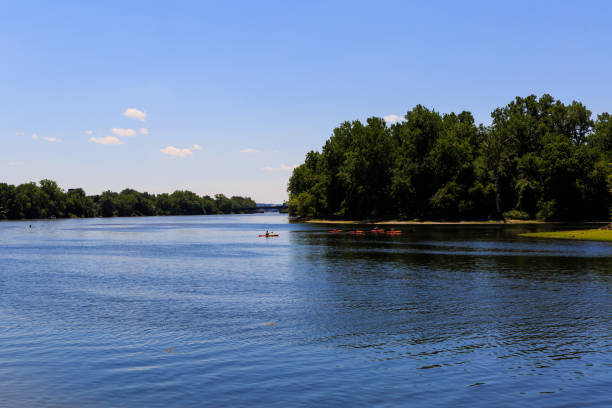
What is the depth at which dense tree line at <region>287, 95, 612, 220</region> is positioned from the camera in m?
162

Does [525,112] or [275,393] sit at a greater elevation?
[525,112]

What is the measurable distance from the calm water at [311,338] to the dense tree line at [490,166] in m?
121

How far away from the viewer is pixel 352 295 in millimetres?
37500

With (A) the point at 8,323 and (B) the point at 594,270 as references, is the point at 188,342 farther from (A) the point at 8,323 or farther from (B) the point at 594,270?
(B) the point at 594,270

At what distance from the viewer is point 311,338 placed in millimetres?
24719

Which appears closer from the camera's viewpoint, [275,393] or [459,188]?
[275,393]

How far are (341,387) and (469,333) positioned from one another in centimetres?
1038

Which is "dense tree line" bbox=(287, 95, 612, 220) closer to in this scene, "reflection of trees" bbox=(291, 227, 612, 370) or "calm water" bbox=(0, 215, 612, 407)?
"reflection of trees" bbox=(291, 227, 612, 370)

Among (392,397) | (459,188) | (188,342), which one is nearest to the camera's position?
(392,397)

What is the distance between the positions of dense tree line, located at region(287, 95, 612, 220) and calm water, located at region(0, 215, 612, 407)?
12101cm

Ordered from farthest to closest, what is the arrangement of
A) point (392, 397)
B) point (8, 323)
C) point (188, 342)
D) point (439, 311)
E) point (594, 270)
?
1. point (594, 270)
2. point (439, 311)
3. point (8, 323)
4. point (188, 342)
5. point (392, 397)

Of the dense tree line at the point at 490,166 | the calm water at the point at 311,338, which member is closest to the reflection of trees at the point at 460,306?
the calm water at the point at 311,338

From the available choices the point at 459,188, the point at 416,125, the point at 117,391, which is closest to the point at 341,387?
the point at 117,391

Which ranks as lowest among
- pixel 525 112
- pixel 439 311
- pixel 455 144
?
pixel 439 311
